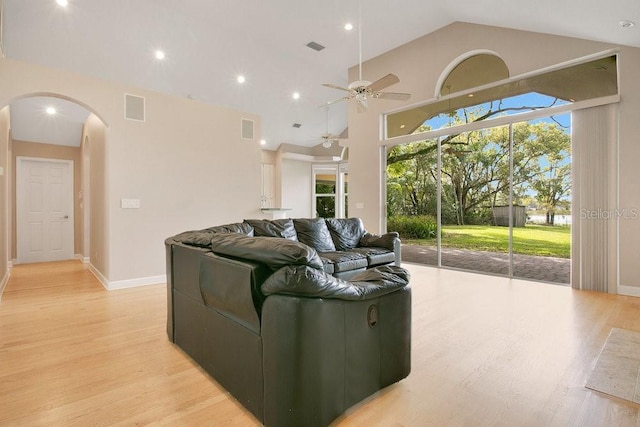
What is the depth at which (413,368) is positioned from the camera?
2.22 m

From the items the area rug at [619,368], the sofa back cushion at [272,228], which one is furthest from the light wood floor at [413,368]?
the sofa back cushion at [272,228]

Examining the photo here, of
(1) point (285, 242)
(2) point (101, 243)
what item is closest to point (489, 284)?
(1) point (285, 242)

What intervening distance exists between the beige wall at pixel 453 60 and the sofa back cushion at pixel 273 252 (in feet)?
15.3

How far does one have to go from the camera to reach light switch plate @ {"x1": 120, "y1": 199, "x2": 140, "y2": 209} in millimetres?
4566

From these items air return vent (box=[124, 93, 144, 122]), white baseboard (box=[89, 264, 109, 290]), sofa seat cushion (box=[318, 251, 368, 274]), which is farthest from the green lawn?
white baseboard (box=[89, 264, 109, 290])

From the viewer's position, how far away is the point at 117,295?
13.7 ft

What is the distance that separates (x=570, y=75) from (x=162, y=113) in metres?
6.00

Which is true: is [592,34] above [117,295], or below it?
above

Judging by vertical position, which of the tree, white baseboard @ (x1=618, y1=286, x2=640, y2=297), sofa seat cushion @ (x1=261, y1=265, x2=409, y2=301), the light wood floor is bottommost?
the light wood floor

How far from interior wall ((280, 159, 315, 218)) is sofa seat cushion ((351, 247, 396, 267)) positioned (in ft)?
19.9

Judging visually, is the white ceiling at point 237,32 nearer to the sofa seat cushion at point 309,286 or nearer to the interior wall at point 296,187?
the interior wall at point 296,187

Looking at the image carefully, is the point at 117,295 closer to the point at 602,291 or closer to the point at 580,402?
the point at 580,402

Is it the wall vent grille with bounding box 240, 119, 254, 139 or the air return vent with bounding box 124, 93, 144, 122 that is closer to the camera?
the air return vent with bounding box 124, 93, 144, 122

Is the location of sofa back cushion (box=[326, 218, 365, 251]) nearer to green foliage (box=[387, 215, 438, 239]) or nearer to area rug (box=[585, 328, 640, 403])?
green foliage (box=[387, 215, 438, 239])
